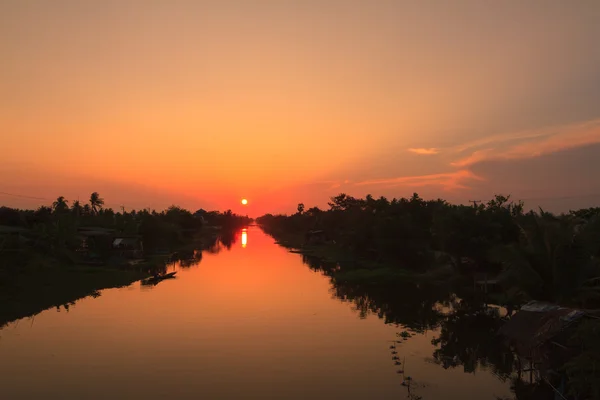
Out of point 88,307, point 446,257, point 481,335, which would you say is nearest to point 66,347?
point 88,307

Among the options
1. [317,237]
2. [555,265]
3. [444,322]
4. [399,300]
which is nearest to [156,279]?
[399,300]

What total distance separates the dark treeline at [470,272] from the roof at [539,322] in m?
0.79

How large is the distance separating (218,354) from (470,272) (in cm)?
2861

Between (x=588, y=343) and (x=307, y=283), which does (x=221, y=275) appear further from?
(x=588, y=343)

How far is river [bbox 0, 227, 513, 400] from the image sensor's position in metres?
17.4

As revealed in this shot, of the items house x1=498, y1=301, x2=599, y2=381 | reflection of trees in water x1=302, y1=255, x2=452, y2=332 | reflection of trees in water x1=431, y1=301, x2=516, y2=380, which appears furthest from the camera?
reflection of trees in water x1=302, y1=255, x2=452, y2=332

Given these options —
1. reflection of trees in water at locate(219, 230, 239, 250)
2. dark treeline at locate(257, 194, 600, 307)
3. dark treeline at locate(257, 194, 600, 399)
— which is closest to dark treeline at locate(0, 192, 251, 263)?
reflection of trees in water at locate(219, 230, 239, 250)

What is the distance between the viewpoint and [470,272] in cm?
4141

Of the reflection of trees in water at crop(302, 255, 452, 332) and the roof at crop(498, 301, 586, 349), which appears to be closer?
the roof at crop(498, 301, 586, 349)

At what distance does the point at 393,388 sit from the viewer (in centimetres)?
1755

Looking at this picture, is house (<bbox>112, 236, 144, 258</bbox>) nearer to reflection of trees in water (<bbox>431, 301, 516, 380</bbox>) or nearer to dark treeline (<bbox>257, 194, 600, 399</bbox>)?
dark treeline (<bbox>257, 194, 600, 399</bbox>)

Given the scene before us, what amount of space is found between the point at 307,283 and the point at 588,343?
33.5 meters

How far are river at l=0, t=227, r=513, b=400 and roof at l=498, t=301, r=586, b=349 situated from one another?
239cm

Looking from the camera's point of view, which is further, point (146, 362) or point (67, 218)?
point (67, 218)
